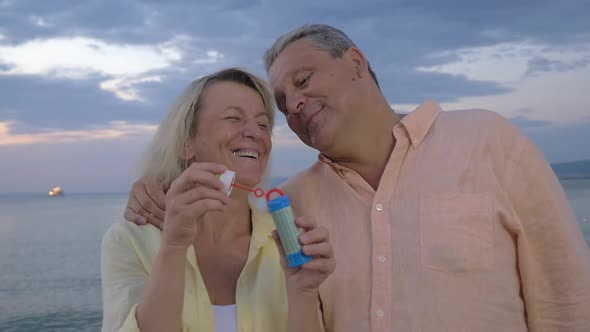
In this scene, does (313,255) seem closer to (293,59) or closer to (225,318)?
(225,318)

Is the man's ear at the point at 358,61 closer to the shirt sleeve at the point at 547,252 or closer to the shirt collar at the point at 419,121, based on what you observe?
the shirt collar at the point at 419,121

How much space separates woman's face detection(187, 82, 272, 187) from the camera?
147 inches

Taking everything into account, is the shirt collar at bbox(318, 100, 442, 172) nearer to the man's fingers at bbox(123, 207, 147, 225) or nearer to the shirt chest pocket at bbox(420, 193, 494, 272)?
the shirt chest pocket at bbox(420, 193, 494, 272)

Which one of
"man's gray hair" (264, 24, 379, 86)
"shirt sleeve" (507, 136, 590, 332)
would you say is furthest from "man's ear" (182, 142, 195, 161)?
"shirt sleeve" (507, 136, 590, 332)

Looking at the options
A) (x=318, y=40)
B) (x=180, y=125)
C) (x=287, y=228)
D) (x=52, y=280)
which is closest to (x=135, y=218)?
(x=180, y=125)

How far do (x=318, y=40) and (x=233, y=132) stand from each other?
2.92 feet

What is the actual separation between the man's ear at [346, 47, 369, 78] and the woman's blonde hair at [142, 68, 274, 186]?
2.08ft

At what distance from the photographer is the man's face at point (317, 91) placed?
3723 millimetres

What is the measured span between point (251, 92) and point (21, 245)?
1288 inches

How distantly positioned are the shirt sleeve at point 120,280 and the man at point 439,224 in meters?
0.22

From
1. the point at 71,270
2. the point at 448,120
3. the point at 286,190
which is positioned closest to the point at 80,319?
the point at 71,270

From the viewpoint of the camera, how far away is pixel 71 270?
2277 cm

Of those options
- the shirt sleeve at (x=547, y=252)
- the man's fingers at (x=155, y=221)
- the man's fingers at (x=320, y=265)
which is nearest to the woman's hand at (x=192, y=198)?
the man's fingers at (x=320, y=265)

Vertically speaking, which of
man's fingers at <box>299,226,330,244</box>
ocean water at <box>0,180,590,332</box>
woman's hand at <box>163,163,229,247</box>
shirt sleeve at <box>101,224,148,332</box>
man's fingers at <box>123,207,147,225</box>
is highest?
woman's hand at <box>163,163,229,247</box>
